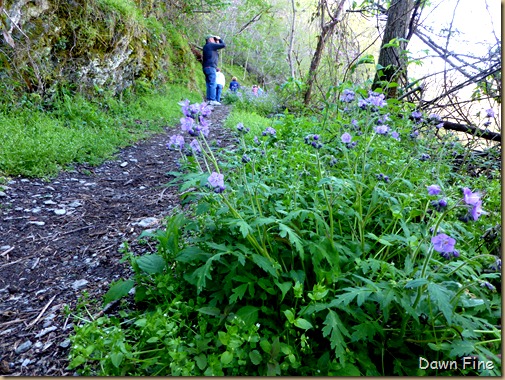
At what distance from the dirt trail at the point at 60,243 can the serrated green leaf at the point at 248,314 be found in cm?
89

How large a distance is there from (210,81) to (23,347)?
10.3 metres

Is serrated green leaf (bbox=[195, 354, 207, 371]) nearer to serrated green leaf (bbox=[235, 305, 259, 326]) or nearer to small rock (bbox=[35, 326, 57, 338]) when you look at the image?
serrated green leaf (bbox=[235, 305, 259, 326])

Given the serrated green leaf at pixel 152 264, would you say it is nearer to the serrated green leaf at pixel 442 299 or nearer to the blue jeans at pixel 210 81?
the serrated green leaf at pixel 442 299

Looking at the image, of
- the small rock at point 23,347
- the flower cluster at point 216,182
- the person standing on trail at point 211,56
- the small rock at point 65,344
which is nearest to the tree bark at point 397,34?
the flower cluster at point 216,182

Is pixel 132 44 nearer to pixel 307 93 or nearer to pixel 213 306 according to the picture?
pixel 307 93

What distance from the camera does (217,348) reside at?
156 centimetres

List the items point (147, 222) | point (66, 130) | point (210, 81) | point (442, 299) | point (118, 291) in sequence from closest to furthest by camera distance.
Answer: point (442, 299), point (118, 291), point (147, 222), point (66, 130), point (210, 81)

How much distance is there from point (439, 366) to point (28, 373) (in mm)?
1877

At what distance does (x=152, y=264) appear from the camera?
199 centimetres

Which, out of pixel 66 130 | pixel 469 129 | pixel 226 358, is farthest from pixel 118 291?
pixel 469 129

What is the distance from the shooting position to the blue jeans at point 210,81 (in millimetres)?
10805

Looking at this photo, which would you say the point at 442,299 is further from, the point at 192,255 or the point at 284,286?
the point at 192,255

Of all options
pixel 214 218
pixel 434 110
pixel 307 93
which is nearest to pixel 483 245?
pixel 214 218

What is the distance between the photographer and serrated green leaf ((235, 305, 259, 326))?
1.58 m
